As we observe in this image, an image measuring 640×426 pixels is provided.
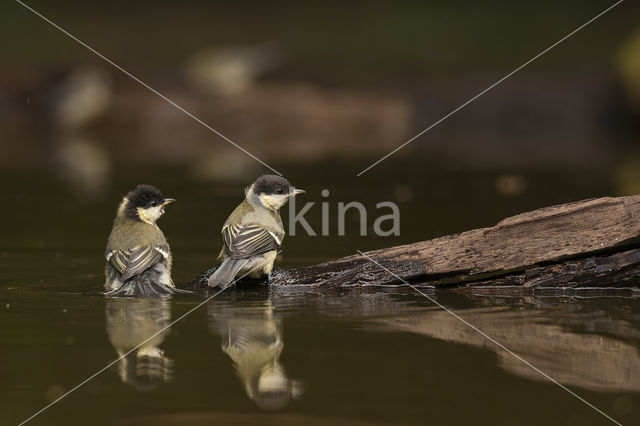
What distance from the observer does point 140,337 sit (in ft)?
18.2

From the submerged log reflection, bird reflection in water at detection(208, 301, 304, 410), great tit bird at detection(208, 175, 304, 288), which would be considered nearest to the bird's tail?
great tit bird at detection(208, 175, 304, 288)

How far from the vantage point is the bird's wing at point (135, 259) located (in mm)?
6691

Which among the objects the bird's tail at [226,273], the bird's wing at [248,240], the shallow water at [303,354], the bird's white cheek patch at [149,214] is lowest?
the shallow water at [303,354]

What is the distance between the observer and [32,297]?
6719mm

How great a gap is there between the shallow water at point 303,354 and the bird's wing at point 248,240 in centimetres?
27

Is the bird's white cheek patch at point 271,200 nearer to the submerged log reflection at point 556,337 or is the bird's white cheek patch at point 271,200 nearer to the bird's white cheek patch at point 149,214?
the bird's white cheek patch at point 149,214

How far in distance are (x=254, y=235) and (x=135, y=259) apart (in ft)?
2.62

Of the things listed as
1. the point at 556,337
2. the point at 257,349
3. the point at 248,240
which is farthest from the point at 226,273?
the point at 556,337

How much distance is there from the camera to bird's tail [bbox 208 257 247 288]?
6.91 m

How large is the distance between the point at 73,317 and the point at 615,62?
19.7m

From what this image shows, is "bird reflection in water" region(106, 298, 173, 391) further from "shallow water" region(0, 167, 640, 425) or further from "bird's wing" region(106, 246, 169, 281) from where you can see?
"bird's wing" region(106, 246, 169, 281)

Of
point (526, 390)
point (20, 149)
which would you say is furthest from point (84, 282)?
point (20, 149)

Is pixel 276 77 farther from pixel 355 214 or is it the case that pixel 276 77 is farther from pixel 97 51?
pixel 355 214

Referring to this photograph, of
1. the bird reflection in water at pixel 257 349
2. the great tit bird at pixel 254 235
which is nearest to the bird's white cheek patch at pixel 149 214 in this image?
the great tit bird at pixel 254 235
